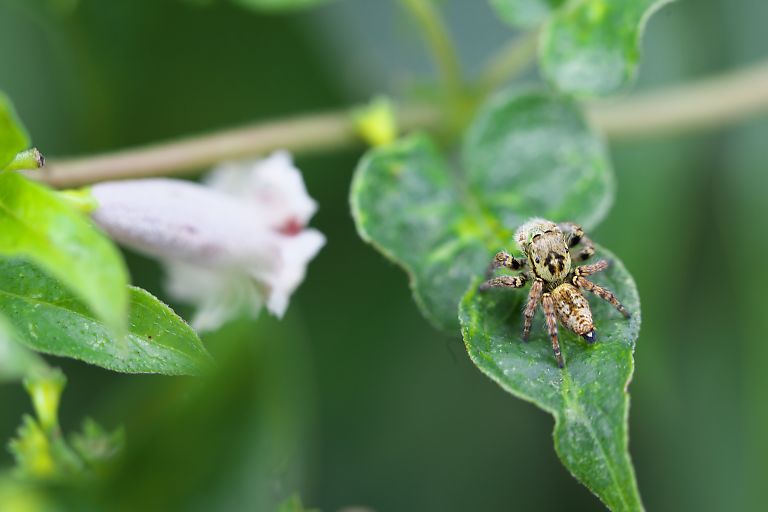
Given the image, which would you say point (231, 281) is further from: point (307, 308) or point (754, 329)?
point (754, 329)

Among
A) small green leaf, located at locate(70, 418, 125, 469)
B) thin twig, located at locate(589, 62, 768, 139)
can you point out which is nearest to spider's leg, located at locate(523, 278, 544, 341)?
small green leaf, located at locate(70, 418, 125, 469)

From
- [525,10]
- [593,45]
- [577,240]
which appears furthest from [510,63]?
[577,240]

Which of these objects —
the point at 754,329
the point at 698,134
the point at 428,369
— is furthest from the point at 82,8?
the point at 754,329

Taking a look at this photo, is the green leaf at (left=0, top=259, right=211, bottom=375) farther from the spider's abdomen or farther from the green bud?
the spider's abdomen

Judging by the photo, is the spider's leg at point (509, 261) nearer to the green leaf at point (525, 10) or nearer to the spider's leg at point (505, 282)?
the spider's leg at point (505, 282)

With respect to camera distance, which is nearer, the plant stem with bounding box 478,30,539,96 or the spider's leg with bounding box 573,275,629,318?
the spider's leg with bounding box 573,275,629,318

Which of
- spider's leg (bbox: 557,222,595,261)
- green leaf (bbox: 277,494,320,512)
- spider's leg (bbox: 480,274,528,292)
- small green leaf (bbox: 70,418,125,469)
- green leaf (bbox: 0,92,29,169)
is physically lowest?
green leaf (bbox: 277,494,320,512)

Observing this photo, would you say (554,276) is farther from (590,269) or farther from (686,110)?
(686,110)
